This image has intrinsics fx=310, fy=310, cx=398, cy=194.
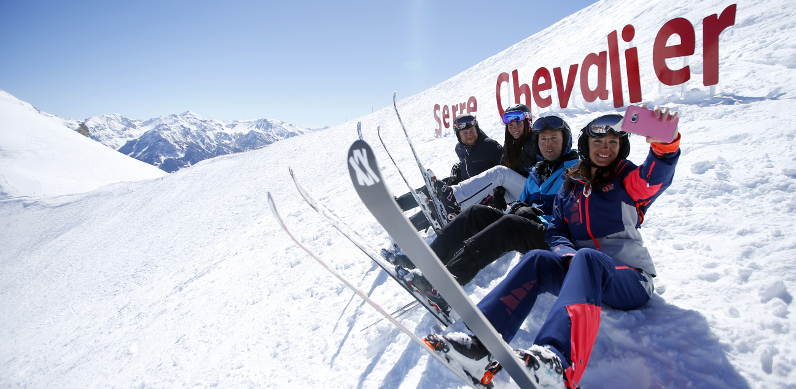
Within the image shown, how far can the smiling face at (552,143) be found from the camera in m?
2.55

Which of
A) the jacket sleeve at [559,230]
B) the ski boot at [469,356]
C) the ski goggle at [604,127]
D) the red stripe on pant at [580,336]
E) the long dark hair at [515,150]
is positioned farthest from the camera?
the long dark hair at [515,150]

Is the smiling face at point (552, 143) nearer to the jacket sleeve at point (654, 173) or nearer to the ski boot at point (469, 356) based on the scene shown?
the jacket sleeve at point (654, 173)

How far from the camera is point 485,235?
2230mm

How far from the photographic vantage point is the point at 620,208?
Result: 5.84 feet

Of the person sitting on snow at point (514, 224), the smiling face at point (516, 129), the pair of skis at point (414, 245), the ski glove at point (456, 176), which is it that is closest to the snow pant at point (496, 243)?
the person sitting on snow at point (514, 224)

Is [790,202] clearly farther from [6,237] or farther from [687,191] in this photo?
[6,237]

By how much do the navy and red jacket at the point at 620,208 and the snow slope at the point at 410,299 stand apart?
0.38m

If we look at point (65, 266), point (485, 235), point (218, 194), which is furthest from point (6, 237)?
point (485, 235)

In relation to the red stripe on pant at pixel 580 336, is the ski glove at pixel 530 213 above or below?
above

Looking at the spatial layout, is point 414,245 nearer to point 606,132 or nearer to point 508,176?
point 606,132

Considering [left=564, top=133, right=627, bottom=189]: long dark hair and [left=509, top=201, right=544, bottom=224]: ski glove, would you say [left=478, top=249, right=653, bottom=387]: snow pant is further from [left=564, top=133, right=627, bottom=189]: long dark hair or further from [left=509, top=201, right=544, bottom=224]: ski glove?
[left=509, top=201, right=544, bottom=224]: ski glove

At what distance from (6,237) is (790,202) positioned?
31402mm

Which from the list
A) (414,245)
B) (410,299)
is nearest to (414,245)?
(414,245)

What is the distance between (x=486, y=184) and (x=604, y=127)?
55.0 inches
